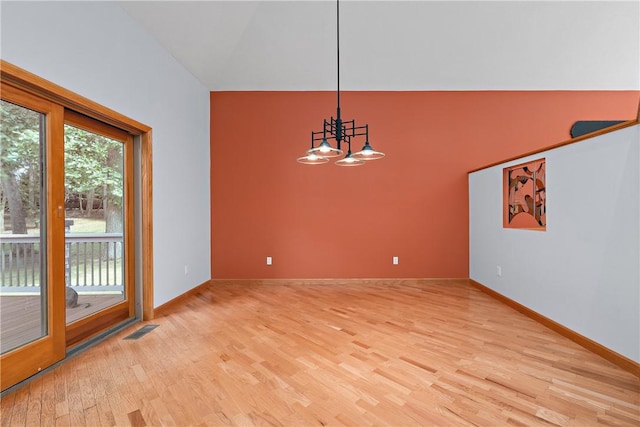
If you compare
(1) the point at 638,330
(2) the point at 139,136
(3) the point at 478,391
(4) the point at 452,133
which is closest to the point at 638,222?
(1) the point at 638,330

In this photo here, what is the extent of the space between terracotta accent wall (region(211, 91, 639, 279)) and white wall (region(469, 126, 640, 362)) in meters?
1.32

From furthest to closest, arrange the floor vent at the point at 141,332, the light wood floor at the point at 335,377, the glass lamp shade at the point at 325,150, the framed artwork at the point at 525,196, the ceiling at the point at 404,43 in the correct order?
the ceiling at the point at 404,43, the framed artwork at the point at 525,196, the floor vent at the point at 141,332, the glass lamp shade at the point at 325,150, the light wood floor at the point at 335,377

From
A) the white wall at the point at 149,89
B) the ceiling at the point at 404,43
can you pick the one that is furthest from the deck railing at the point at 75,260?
the ceiling at the point at 404,43

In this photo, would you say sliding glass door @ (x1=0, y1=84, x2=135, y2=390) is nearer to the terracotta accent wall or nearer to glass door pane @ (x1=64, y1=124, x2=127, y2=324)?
glass door pane @ (x1=64, y1=124, x2=127, y2=324)

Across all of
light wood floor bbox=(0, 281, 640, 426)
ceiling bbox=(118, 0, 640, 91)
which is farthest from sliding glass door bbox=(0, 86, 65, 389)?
ceiling bbox=(118, 0, 640, 91)

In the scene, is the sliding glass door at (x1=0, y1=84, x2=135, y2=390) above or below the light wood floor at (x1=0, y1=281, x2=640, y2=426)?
above

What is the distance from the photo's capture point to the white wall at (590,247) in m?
1.96

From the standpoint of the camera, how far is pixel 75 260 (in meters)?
2.64

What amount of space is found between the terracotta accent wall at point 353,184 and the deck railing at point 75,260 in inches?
64.8

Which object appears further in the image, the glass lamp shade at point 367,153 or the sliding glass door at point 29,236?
the glass lamp shade at point 367,153

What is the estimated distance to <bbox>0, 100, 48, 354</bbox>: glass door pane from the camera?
1.84 meters

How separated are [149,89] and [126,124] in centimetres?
60

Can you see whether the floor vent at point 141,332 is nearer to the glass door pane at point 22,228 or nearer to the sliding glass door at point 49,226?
the sliding glass door at point 49,226

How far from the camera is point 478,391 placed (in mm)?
1724
